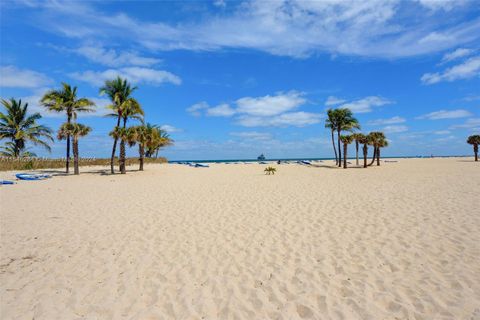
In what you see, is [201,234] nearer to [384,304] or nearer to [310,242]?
[310,242]

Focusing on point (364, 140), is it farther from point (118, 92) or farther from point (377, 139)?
point (118, 92)

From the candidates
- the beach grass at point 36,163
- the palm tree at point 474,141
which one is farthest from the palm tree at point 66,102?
the palm tree at point 474,141

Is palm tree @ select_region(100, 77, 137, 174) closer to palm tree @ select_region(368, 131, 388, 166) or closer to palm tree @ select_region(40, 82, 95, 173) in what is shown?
palm tree @ select_region(40, 82, 95, 173)

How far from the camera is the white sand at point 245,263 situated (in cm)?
417

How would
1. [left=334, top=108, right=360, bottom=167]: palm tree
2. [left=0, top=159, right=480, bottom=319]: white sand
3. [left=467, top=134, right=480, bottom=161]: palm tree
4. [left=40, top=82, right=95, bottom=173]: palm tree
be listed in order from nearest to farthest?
[left=0, top=159, right=480, bottom=319]: white sand → [left=40, top=82, right=95, bottom=173]: palm tree → [left=334, top=108, right=360, bottom=167]: palm tree → [left=467, top=134, right=480, bottom=161]: palm tree

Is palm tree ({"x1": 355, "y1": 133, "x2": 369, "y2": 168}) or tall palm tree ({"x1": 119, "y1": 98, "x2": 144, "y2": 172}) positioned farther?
palm tree ({"x1": 355, "y1": 133, "x2": 369, "y2": 168})

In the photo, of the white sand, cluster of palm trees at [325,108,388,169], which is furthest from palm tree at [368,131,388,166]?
the white sand

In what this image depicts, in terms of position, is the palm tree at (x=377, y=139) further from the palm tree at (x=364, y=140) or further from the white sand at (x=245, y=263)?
the white sand at (x=245, y=263)

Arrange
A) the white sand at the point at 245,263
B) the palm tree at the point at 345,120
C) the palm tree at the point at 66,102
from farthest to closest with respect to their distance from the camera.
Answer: the palm tree at the point at 345,120 → the palm tree at the point at 66,102 → the white sand at the point at 245,263

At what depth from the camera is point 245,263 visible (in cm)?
570

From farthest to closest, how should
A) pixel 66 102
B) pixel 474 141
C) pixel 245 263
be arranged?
pixel 474 141
pixel 66 102
pixel 245 263

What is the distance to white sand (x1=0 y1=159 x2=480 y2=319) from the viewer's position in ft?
13.7

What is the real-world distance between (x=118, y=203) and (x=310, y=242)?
944 cm

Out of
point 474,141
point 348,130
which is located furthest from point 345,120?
point 474,141
